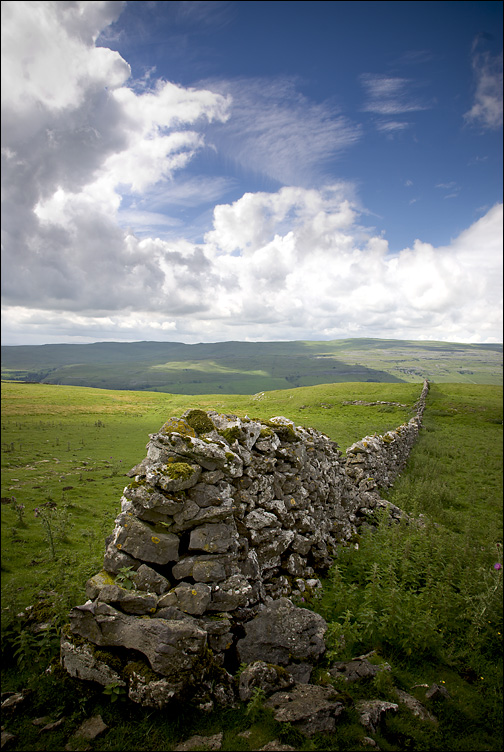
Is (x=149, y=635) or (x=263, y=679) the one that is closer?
(x=149, y=635)

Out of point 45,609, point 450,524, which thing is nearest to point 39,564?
point 45,609

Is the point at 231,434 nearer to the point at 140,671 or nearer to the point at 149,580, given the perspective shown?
the point at 149,580

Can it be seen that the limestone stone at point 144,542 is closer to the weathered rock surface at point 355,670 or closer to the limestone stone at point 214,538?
the limestone stone at point 214,538

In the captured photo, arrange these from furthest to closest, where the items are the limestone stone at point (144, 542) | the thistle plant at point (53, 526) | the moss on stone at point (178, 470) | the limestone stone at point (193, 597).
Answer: the thistle plant at point (53, 526), the moss on stone at point (178, 470), the limestone stone at point (144, 542), the limestone stone at point (193, 597)

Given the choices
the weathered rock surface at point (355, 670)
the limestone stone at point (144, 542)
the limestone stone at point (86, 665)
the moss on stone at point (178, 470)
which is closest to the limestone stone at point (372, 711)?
the weathered rock surface at point (355, 670)

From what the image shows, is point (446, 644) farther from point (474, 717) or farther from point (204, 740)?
point (204, 740)

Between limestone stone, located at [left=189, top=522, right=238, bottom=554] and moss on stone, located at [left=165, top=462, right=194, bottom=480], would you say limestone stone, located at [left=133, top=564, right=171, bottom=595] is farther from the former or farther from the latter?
moss on stone, located at [left=165, top=462, right=194, bottom=480]

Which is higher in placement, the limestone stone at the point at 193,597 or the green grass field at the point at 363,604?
the limestone stone at the point at 193,597

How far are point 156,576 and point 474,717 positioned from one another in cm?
711

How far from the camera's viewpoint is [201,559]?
7.74 meters

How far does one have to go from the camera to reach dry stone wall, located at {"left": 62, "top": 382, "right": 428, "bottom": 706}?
6215 millimetres

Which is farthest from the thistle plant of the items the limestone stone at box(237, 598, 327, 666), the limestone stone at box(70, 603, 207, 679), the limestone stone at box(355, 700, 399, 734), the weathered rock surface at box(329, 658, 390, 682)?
the limestone stone at box(355, 700, 399, 734)

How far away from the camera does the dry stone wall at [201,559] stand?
20.4 feet

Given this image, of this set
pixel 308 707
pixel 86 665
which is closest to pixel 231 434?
pixel 86 665
